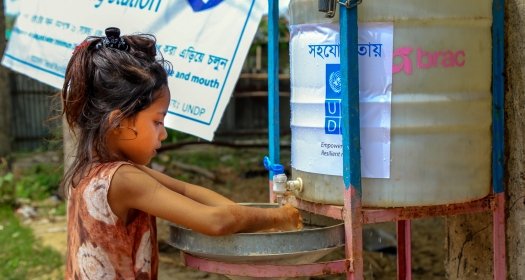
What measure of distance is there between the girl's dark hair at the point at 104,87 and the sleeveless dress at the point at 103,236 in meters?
0.06

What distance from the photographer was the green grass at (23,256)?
4907mm

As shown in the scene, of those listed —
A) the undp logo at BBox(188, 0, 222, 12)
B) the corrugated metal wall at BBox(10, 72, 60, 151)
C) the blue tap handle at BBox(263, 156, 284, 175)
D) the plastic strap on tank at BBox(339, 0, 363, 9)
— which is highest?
the undp logo at BBox(188, 0, 222, 12)

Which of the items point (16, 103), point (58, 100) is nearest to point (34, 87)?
point (16, 103)

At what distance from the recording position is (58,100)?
2.37m

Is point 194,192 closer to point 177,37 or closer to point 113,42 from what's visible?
point 113,42

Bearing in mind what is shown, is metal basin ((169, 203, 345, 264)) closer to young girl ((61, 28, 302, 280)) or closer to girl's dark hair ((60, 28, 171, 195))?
young girl ((61, 28, 302, 280))

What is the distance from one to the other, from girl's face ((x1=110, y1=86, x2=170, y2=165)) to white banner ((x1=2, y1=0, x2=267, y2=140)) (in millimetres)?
1565

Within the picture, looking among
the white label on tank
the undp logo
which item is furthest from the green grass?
the white label on tank

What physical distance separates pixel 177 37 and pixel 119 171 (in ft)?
6.44

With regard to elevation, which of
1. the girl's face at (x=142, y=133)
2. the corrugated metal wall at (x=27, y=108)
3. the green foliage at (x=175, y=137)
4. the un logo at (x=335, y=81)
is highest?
the un logo at (x=335, y=81)

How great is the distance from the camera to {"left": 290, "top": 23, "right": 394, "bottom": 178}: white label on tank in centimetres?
213

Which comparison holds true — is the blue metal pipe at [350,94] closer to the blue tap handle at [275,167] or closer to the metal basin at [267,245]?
the metal basin at [267,245]

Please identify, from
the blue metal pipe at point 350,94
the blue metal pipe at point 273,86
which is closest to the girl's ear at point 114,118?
the blue metal pipe at point 350,94

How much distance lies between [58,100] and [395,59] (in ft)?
3.44
